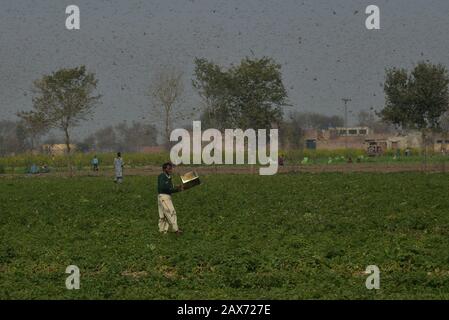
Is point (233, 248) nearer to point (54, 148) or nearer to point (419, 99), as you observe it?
point (419, 99)

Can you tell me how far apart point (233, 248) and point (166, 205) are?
11.8 ft

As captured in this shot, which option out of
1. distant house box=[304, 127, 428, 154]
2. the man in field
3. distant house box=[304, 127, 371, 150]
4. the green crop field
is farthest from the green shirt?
distant house box=[304, 127, 428, 154]

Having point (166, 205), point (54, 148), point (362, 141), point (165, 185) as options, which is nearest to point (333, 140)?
point (362, 141)

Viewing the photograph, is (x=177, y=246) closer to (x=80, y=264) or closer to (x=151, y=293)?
(x=80, y=264)

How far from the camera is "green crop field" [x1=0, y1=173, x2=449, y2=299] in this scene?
A: 12000mm

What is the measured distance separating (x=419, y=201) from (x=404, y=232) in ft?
22.6

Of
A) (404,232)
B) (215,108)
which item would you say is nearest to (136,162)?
(215,108)

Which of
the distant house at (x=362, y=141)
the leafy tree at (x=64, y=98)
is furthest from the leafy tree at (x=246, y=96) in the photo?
the distant house at (x=362, y=141)

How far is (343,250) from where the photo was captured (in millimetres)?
15039

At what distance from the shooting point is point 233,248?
15648mm

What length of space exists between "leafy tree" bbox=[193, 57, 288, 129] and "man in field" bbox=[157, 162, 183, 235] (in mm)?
49793

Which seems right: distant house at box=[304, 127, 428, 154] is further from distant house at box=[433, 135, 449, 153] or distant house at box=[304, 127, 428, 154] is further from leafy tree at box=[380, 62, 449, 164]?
leafy tree at box=[380, 62, 449, 164]

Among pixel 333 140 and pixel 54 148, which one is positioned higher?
pixel 333 140
